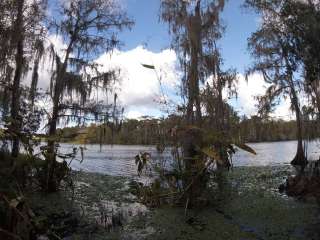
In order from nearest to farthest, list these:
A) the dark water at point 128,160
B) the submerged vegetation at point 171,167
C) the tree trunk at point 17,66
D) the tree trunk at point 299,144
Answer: the submerged vegetation at point 171,167 → the tree trunk at point 17,66 → the dark water at point 128,160 → the tree trunk at point 299,144

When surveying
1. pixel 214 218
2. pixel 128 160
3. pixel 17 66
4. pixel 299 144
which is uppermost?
pixel 17 66

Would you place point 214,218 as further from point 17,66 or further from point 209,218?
point 17,66

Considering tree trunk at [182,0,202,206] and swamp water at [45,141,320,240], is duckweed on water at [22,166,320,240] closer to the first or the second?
swamp water at [45,141,320,240]

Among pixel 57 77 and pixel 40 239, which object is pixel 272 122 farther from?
pixel 40 239

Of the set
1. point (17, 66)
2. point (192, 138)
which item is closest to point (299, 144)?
point (192, 138)

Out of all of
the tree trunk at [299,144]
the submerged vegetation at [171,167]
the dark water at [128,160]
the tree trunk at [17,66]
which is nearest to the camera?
the submerged vegetation at [171,167]

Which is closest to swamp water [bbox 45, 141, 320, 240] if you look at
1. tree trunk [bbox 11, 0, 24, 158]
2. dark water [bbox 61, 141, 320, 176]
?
dark water [bbox 61, 141, 320, 176]

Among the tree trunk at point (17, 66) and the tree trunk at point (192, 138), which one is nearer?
the tree trunk at point (192, 138)

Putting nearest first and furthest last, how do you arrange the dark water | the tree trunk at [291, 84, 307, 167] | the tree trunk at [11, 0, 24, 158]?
the tree trunk at [11, 0, 24, 158] < the dark water < the tree trunk at [291, 84, 307, 167]

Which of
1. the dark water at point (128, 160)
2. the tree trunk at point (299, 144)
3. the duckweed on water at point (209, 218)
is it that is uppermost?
the tree trunk at point (299, 144)

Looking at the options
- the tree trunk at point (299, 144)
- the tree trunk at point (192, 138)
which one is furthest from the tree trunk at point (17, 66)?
the tree trunk at point (299, 144)

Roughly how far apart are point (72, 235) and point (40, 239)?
541mm

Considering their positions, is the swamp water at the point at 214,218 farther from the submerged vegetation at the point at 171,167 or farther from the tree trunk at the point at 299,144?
the tree trunk at the point at 299,144

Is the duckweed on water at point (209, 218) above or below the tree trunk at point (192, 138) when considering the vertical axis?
below
